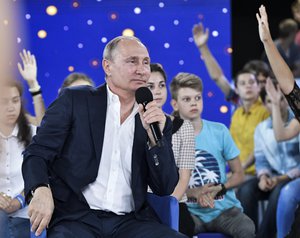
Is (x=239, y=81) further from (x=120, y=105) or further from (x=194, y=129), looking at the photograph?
(x=120, y=105)

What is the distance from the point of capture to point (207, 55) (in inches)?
165

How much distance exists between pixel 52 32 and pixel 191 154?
156 centimetres

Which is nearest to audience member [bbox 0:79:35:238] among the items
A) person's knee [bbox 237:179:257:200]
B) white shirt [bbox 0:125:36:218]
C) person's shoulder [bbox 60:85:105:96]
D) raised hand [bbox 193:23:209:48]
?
white shirt [bbox 0:125:36:218]

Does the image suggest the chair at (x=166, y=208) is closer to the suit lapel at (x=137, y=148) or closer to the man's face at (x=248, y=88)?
the suit lapel at (x=137, y=148)

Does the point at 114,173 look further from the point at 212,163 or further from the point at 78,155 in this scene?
the point at 212,163

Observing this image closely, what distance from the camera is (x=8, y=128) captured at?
3.36m

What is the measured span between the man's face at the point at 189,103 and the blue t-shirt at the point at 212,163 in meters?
0.12

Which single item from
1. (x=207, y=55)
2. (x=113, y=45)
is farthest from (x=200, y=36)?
(x=113, y=45)

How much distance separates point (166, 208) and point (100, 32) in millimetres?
1968

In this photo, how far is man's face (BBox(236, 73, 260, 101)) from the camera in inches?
195

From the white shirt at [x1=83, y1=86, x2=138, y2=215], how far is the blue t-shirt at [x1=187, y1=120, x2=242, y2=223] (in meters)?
1.08

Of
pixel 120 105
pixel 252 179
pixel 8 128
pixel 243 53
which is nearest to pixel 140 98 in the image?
pixel 120 105

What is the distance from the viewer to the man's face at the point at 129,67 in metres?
2.57

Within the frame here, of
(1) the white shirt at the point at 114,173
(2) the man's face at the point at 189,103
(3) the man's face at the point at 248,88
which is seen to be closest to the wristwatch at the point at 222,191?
(2) the man's face at the point at 189,103
